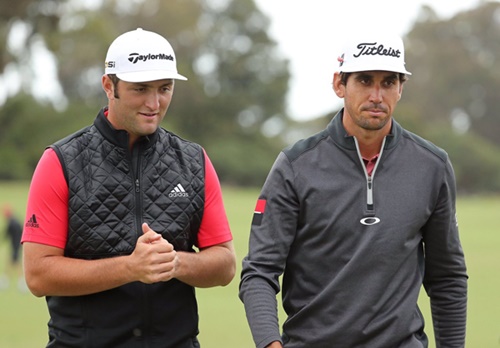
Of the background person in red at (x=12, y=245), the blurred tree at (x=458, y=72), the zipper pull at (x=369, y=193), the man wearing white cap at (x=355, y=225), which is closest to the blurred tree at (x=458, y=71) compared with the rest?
the blurred tree at (x=458, y=72)

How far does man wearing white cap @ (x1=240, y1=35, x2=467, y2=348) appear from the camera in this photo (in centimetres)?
414

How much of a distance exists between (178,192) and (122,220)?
29cm

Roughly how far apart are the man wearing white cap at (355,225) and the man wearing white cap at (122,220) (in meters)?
0.41

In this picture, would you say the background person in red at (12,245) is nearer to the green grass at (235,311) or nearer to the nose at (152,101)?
the green grass at (235,311)

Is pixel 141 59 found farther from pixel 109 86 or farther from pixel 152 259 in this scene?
pixel 152 259

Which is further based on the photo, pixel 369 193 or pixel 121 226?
pixel 121 226

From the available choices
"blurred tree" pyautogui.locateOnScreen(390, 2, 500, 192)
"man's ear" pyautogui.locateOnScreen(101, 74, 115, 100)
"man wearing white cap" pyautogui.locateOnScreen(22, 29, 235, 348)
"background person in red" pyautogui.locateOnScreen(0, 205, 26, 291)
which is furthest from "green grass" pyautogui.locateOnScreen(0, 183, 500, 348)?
"blurred tree" pyautogui.locateOnScreen(390, 2, 500, 192)

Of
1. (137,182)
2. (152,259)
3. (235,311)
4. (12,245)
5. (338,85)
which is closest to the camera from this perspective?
(152,259)

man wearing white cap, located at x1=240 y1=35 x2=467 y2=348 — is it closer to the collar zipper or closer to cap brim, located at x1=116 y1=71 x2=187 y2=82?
the collar zipper

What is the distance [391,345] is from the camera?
4.17 metres

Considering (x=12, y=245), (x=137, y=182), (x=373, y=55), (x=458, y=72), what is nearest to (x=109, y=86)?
(x=137, y=182)

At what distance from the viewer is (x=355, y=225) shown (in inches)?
164

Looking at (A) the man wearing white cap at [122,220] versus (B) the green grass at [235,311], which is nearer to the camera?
(A) the man wearing white cap at [122,220]

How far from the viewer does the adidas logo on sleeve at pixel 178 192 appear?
4.54 m
